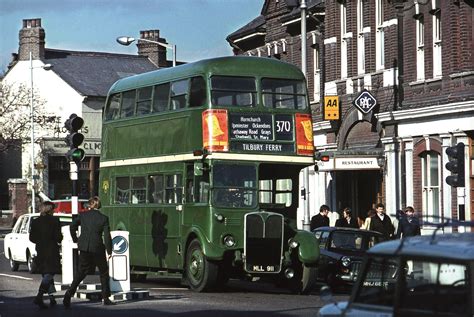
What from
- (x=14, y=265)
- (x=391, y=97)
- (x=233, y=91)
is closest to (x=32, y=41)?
(x=391, y=97)

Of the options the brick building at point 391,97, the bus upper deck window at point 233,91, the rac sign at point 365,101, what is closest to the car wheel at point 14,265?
the brick building at point 391,97

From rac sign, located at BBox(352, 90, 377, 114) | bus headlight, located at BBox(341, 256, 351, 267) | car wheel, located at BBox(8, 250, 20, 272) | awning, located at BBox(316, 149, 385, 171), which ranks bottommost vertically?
car wheel, located at BBox(8, 250, 20, 272)

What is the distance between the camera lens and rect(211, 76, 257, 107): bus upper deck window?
2755cm

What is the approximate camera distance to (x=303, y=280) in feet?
89.7

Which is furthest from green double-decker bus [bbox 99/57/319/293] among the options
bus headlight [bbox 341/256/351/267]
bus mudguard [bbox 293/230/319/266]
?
bus headlight [bbox 341/256/351/267]

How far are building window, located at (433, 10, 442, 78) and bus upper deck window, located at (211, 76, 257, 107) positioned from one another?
13.4 meters

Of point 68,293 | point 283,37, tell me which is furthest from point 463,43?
point 68,293

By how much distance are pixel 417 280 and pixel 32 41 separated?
271ft

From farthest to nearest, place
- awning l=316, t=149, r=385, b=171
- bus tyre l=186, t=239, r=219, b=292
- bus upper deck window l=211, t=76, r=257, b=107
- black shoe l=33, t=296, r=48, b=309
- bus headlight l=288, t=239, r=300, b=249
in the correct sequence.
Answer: awning l=316, t=149, r=385, b=171, bus upper deck window l=211, t=76, r=257, b=107, bus tyre l=186, t=239, r=219, b=292, bus headlight l=288, t=239, r=300, b=249, black shoe l=33, t=296, r=48, b=309

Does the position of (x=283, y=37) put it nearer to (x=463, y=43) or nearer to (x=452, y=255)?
(x=463, y=43)

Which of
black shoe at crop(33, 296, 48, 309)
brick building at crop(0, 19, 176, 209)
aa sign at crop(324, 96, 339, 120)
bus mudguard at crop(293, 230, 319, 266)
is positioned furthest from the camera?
brick building at crop(0, 19, 176, 209)

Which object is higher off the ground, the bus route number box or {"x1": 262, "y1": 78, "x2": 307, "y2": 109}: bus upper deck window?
{"x1": 262, "y1": 78, "x2": 307, "y2": 109}: bus upper deck window

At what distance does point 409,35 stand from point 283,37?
1215cm

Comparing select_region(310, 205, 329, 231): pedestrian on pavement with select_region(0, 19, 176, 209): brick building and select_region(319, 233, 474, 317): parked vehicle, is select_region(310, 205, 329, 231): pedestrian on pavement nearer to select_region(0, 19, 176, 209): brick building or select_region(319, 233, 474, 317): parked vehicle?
select_region(319, 233, 474, 317): parked vehicle
